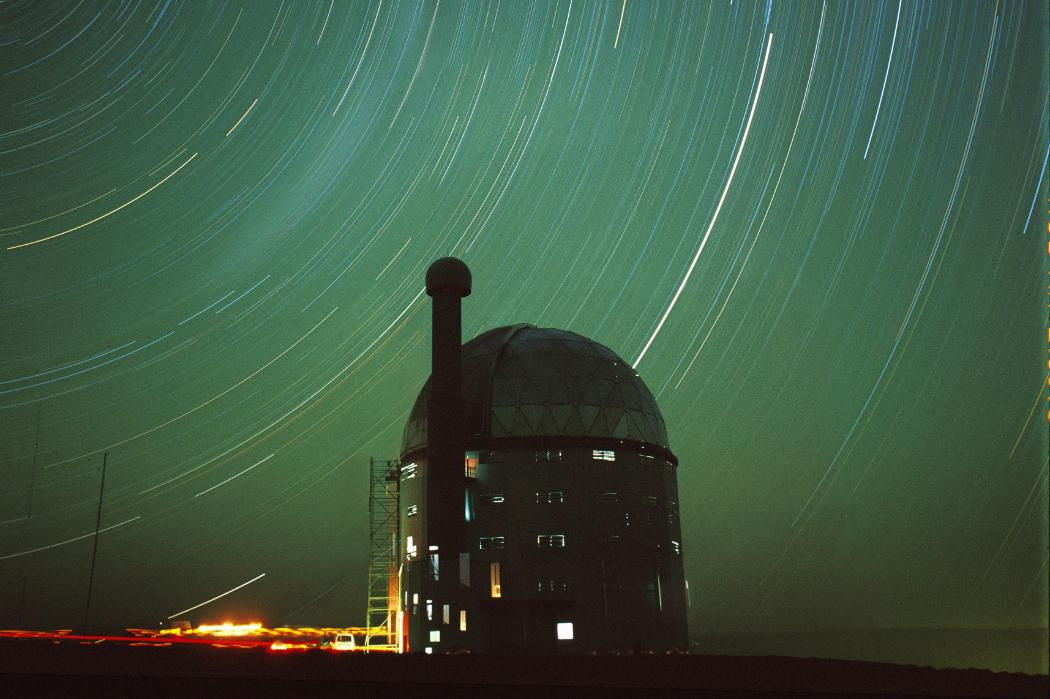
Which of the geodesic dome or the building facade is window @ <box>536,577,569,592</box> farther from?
the geodesic dome

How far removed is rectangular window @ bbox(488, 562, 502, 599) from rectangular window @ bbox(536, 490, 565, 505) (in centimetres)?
317

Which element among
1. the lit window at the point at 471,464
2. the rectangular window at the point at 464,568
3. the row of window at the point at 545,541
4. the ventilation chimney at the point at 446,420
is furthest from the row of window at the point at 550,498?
the rectangular window at the point at 464,568

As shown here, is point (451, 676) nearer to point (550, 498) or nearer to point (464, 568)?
point (464, 568)

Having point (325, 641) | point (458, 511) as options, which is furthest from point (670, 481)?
point (325, 641)

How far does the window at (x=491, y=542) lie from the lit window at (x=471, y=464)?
2715 millimetres

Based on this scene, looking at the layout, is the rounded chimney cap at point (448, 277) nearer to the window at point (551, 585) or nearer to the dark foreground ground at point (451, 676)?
the window at point (551, 585)

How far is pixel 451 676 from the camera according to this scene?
20.5 meters

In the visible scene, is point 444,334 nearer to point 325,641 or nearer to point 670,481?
point 670,481

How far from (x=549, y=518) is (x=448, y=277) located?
11659 mm

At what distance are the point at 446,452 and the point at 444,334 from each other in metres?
5.53

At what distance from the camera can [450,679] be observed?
1994cm

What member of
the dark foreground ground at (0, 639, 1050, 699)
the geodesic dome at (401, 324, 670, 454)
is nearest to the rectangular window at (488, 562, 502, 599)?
the geodesic dome at (401, 324, 670, 454)

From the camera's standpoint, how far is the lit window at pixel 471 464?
3653 centimetres

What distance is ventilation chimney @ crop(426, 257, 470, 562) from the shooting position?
1331 inches
